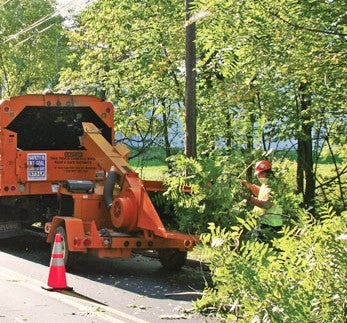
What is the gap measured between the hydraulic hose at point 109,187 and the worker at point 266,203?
2177 millimetres

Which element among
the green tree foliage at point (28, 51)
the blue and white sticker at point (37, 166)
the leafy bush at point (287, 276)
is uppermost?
the green tree foliage at point (28, 51)

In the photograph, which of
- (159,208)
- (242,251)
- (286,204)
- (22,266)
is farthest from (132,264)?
(242,251)

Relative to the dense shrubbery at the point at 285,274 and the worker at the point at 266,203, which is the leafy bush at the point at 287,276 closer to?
the dense shrubbery at the point at 285,274

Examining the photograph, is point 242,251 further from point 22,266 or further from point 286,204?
point 22,266

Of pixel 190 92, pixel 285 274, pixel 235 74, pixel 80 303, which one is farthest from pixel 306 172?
pixel 285 274

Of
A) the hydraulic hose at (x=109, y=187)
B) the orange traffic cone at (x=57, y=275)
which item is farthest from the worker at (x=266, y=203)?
the orange traffic cone at (x=57, y=275)

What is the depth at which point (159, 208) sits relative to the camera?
1139cm

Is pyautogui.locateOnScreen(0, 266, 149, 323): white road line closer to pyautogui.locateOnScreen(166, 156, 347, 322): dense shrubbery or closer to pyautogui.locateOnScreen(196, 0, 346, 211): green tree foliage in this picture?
pyautogui.locateOnScreen(166, 156, 347, 322): dense shrubbery

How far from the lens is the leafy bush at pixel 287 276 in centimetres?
397

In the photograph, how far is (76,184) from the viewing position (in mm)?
Result: 11305

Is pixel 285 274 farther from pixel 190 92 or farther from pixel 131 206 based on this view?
pixel 190 92

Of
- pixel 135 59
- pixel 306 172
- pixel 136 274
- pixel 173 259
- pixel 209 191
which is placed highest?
pixel 135 59

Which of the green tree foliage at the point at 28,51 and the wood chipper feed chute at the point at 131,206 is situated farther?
the green tree foliage at the point at 28,51

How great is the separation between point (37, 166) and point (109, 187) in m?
2.38
